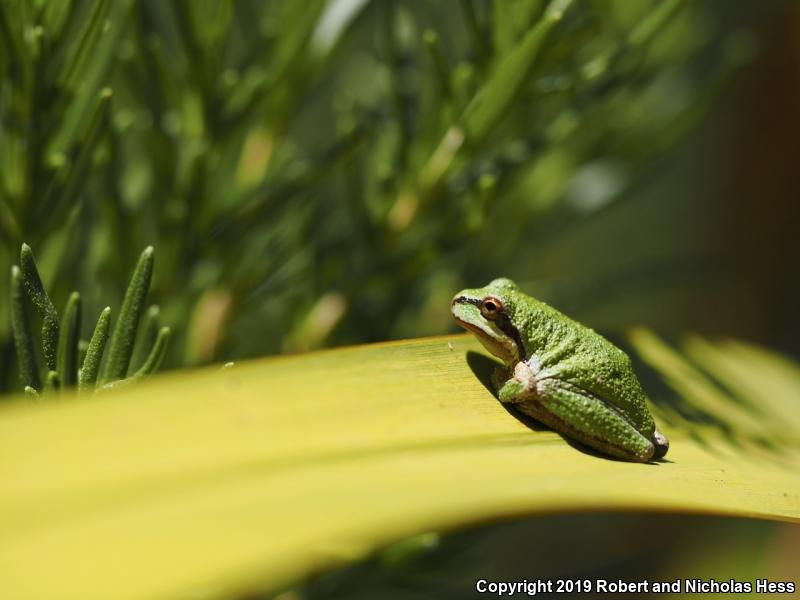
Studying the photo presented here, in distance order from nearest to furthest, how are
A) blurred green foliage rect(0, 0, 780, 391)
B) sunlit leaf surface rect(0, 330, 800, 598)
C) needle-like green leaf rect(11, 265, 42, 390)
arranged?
sunlit leaf surface rect(0, 330, 800, 598) → needle-like green leaf rect(11, 265, 42, 390) → blurred green foliage rect(0, 0, 780, 391)

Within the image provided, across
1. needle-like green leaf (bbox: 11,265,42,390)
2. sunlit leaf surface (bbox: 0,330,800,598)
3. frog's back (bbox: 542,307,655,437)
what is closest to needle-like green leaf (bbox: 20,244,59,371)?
needle-like green leaf (bbox: 11,265,42,390)

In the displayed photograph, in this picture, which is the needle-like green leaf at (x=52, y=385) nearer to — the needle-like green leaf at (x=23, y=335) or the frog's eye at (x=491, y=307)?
the needle-like green leaf at (x=23, y=335)

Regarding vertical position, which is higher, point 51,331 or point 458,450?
point 51,331

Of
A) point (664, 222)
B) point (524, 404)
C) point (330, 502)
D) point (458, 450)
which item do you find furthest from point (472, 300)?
point (664, 222)

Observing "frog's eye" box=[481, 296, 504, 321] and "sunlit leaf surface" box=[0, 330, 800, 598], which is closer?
"sunlit leaf surface" box=[0, 330, 800, 598]

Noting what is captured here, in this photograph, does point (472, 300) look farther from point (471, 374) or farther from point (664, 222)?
point (664, 222)

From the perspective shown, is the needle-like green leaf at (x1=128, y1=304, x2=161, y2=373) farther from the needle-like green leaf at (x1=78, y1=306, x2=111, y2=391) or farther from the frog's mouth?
the frog's mouth

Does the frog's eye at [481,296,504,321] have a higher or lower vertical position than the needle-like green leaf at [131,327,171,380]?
lower

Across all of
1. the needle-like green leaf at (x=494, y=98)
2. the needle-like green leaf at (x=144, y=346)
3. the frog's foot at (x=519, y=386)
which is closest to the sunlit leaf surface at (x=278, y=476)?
the frog's foot at (x=519, y=386)
